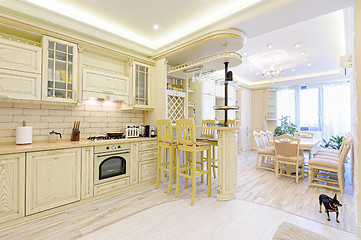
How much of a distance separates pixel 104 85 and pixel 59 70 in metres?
0.70

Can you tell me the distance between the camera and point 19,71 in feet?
7.79

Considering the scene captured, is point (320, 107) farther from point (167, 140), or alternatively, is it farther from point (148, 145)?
point (148, 145)

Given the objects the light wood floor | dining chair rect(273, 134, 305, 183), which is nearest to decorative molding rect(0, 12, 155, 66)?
the light wood floor

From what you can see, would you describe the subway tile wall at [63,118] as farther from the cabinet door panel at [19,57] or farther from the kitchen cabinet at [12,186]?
the kitchen cabinet at [12,186]

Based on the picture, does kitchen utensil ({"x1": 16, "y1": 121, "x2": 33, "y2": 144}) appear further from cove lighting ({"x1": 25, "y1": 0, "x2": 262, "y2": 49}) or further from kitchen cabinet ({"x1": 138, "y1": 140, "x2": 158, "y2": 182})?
cove lighting ({"x1": 25, "y1": 0, "x2": 262, "y2": 49})

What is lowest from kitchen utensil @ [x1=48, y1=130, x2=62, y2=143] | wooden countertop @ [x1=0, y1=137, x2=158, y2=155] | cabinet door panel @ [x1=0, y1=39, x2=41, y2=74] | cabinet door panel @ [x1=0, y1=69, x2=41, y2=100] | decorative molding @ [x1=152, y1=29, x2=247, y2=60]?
wooden countertop @ [x1=0, y1=137, x2=158, y2=155]

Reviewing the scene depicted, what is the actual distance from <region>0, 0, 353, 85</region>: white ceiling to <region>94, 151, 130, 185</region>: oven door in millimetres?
2161

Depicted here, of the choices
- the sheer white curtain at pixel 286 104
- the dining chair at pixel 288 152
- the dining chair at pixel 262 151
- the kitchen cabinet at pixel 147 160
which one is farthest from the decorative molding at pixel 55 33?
the sheer white curtain at pixel 286 104

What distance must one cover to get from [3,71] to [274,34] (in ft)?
14.7

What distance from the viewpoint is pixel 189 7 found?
273cm

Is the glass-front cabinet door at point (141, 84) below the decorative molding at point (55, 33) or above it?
below

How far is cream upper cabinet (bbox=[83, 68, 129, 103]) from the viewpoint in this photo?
301 cm

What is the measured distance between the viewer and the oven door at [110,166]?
279 cm

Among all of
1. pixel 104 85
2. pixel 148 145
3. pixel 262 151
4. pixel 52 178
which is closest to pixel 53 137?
pixel 52 178
